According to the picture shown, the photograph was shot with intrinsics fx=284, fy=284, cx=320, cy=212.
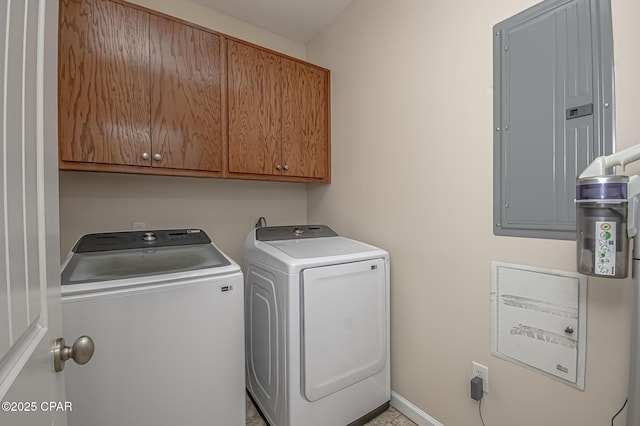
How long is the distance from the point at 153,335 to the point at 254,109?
1.44m

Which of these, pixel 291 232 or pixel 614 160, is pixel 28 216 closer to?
pixel 614 160

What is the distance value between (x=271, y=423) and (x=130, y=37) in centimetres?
225

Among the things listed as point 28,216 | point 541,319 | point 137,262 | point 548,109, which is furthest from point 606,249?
point 137,262

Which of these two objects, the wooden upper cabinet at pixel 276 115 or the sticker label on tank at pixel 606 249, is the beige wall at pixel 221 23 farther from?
the sticker label on tank at pixel 606 249

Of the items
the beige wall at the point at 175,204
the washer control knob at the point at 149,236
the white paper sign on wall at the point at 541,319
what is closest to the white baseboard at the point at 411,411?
the white paper sign on wall at the point at 541,319

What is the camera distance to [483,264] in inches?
Result: 53.3

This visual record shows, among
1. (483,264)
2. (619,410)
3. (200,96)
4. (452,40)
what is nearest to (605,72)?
(452,40)

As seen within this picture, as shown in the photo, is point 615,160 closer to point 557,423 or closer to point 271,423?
point 557,423

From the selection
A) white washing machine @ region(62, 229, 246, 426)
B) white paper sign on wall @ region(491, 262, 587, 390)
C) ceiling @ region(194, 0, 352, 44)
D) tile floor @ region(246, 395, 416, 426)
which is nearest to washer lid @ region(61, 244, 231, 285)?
white washing machine @ region(62, 229, 246, 426)

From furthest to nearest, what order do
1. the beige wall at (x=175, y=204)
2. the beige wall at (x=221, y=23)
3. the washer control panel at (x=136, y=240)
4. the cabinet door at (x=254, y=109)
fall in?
the beige wall at (x=221, y=23)
the cabinet door at (x=254, y=109)
the beige wall at (x=175, y=204)
the washer control panel at (x=136, y=240)

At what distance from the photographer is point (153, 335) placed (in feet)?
3.90

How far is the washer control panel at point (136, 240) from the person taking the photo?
147cm

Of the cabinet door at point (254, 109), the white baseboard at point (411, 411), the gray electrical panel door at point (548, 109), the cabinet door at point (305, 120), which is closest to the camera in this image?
the gray electrical panel door at point (548, 109)

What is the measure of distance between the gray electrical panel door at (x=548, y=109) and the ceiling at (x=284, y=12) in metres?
1.34
